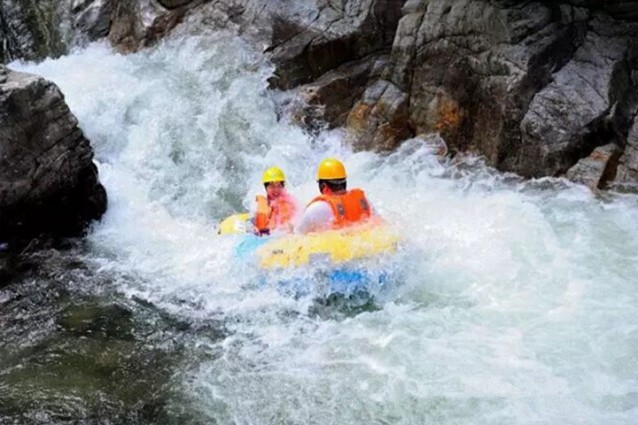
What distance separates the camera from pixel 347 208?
662 cm

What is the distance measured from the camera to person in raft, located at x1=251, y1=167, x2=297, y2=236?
720cm

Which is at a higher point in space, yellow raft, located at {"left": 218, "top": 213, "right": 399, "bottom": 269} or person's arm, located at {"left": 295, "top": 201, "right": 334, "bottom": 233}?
person's arm, located at {"left": 295, "top": 201, "right": 334, "bottom": 233}

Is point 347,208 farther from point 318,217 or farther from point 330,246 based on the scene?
point 330,246

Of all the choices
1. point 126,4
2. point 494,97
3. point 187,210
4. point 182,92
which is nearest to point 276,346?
point 187,210

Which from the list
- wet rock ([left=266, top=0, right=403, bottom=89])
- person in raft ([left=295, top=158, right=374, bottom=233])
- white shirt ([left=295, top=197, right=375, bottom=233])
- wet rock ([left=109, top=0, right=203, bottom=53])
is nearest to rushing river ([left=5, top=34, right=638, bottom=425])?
person in raft ([left=295, top=158, right=374, bottom=233])

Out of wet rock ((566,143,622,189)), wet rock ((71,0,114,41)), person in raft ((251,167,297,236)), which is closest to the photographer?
person in raft ((251,167,297,236))

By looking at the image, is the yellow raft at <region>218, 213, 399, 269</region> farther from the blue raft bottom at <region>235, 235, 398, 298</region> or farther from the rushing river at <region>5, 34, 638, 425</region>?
the rushing river at <region>5, 34, 638, 425</region>

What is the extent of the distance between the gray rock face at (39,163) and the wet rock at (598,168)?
5.65 m

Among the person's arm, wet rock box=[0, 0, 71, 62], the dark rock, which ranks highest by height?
the dark rock

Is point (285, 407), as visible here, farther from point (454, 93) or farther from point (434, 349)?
Answer: point (454, 93)

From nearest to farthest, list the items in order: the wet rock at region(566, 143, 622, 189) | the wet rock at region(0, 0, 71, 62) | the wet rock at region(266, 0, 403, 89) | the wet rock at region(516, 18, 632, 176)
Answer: the wet rock at region(566, 143, 622, 189)
the wet rock at region(516, 18, 632, 176)
the wet rock at region(266, 0, 403, 89)
the wet rock at region(0, 0, 71, 62)

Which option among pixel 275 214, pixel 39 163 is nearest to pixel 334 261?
pixel 275 214

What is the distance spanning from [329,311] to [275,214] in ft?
4.72

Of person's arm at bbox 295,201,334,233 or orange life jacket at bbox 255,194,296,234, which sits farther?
orange life jacket at bbox 255,194,296,234
